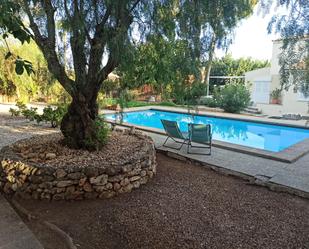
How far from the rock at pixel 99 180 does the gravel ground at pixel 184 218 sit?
289mm

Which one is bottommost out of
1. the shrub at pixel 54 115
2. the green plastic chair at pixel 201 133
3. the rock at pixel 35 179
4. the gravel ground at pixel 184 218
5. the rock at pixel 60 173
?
the gravel ground at pixel 184 218

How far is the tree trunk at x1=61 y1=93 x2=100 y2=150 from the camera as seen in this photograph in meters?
4.97

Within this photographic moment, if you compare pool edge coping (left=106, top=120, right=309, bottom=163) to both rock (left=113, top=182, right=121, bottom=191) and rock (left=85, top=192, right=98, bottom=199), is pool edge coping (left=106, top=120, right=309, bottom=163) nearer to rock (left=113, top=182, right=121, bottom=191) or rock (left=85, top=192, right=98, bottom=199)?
rock (left=113, top=182, right=121, bottom=191)

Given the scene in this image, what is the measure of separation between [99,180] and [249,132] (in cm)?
915

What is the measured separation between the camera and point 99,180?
A: 13.2 feet

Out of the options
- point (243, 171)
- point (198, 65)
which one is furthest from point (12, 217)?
point (243, 171)

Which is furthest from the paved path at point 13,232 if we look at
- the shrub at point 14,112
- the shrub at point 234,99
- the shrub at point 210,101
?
the shrub at point 210,101

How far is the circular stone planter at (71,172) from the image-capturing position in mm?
3953

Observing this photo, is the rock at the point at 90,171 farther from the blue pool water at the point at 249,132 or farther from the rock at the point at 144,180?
the blue pool water at the point at 249,132

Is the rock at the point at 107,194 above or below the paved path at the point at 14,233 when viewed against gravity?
above

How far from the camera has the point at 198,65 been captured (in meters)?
4.25

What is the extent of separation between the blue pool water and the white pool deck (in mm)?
2773

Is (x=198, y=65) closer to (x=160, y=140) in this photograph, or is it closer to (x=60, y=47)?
(x=60, y=47)

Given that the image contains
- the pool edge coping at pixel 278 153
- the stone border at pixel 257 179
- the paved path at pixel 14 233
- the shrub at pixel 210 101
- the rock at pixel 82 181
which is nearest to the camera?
the paved path at pixel 14 233
